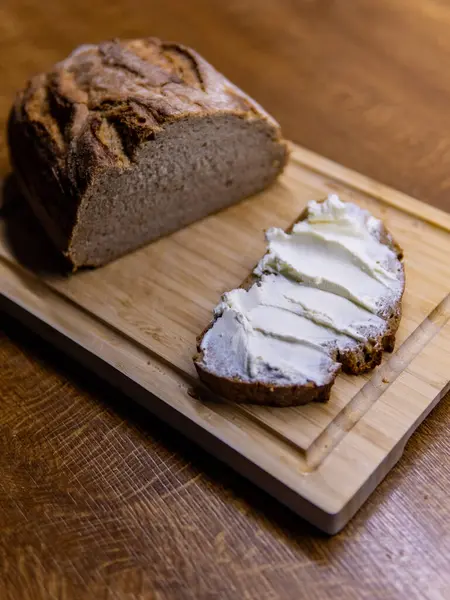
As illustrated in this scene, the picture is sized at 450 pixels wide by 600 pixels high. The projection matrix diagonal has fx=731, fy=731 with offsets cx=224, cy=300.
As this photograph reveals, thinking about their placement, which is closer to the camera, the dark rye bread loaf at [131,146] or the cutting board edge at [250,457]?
the cutting board edge at [250,457]

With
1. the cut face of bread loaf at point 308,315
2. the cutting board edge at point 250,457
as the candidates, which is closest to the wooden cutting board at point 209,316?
the cutting board edge at point 250,457

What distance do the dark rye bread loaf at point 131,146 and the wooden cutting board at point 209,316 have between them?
126 millimetres

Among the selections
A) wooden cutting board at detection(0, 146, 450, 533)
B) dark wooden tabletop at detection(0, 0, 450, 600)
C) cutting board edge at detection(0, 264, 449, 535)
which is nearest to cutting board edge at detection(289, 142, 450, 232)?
wooden cutting board at detection(0, 146, 450, 533)

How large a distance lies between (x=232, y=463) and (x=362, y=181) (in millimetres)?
1659

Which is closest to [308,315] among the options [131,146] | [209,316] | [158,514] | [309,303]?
[309,303]

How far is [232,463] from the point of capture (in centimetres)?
254

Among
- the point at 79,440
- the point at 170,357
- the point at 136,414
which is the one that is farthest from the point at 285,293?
the point at 79,440

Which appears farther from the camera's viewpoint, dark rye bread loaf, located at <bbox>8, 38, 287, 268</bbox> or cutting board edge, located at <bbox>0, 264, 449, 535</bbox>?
dark rye bread loaf, located at <bbox>8, 38, 287, 268</bbox>

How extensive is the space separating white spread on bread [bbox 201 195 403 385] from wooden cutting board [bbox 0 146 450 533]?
16 centimetres

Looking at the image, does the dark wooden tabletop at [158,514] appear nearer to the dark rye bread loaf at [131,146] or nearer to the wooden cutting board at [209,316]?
the wooden cutting board at [209,316]

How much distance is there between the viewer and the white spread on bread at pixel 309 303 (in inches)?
99.8

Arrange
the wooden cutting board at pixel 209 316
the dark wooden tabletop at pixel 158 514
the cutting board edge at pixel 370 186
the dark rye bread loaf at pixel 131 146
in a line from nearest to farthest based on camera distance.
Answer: the dark wooden tabletop at pixel 158 514 < the wooden cutting board at pixel 209 316 < the dark rye bread loaf at pixel 131 146 < the cutting board edge at pixel 370 186

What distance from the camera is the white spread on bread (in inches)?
99.8

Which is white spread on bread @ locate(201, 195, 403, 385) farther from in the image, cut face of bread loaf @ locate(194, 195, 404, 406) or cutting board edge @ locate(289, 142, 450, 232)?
cutting board edge @ locate(289, 142, 450, 232)
